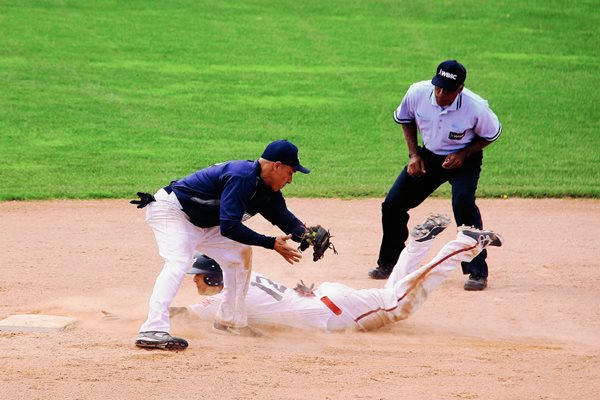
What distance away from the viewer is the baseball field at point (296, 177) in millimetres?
6746

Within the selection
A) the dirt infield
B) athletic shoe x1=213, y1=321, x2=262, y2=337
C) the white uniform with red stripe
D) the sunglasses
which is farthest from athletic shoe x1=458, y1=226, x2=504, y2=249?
the sunglasses

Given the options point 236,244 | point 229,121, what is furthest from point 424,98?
point 229,121

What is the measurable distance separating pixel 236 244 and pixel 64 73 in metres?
12.8

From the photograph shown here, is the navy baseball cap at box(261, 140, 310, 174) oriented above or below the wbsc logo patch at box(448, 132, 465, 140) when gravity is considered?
below

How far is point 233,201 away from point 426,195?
2688 mm

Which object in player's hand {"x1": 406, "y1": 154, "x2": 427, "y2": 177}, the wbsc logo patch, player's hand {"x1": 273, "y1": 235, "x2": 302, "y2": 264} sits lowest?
player's hand {"x1": 273, "y1": 235, "x2": 302, "y2": 264}

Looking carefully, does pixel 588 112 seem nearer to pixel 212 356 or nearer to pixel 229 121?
pixel 229 121

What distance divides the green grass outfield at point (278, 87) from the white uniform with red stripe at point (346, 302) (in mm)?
5222

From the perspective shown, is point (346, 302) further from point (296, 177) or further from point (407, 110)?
point (296, 177)

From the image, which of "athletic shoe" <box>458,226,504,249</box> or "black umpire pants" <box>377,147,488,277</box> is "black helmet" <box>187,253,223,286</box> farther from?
"black umpire pants" <box>377,147,488,277</box>

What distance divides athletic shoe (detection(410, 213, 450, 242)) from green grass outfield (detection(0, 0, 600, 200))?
185 inches

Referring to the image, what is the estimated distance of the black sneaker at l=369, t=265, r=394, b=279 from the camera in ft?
30.8

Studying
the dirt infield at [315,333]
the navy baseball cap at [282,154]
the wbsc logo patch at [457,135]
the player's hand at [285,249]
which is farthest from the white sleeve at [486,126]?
the player's hand at [285,249]

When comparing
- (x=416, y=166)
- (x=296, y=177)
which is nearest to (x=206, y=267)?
(x=416, y=166)
